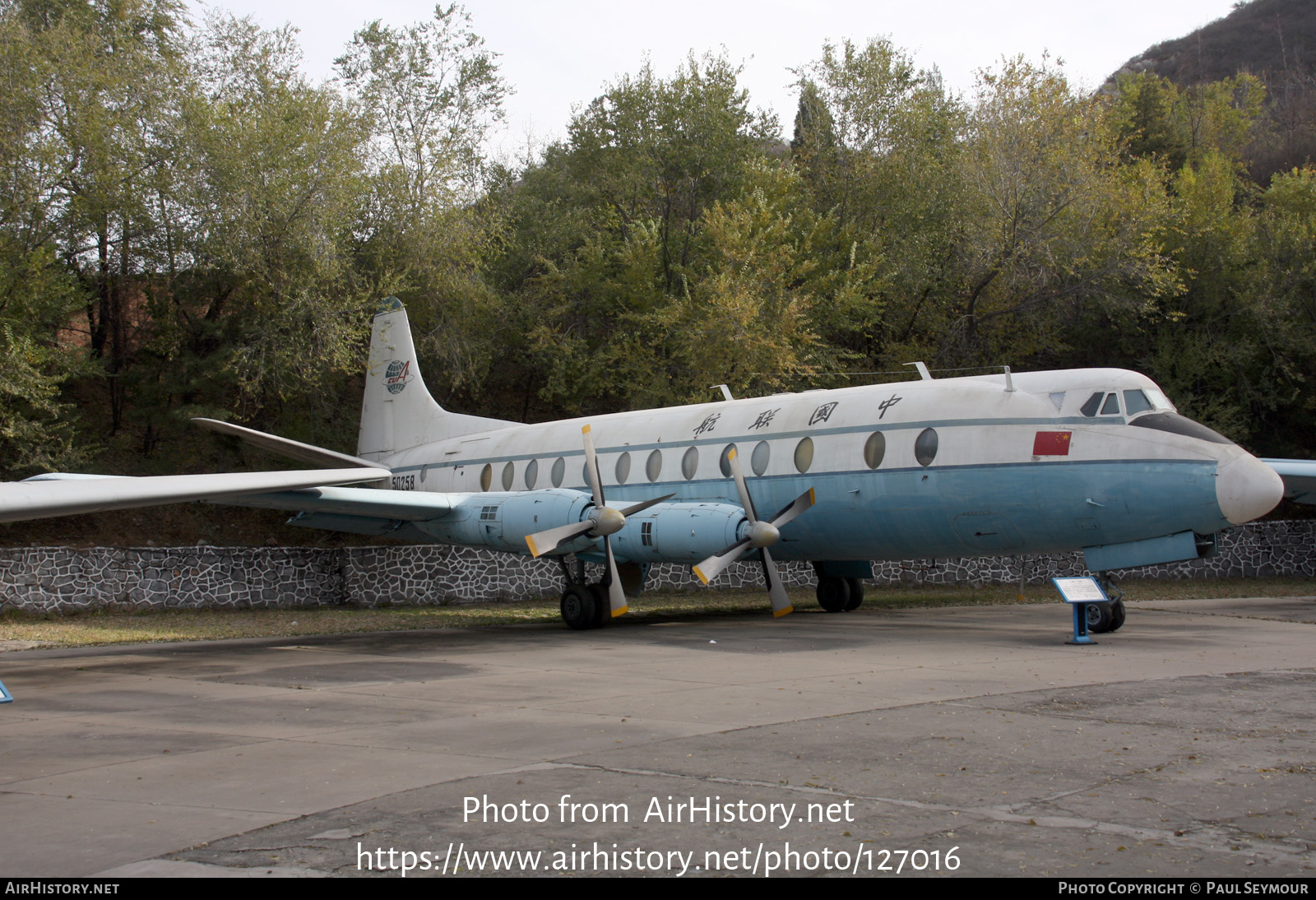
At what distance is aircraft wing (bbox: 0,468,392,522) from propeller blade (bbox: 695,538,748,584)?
194 inches

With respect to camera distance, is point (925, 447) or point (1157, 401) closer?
point (1157, 401)

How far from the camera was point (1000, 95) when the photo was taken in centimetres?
3259

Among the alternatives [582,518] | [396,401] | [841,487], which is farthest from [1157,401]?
[396,401]

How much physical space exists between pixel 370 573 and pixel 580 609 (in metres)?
9.04

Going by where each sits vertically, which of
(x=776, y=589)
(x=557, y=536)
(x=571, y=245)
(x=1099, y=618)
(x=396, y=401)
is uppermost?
(x=571, y=245)

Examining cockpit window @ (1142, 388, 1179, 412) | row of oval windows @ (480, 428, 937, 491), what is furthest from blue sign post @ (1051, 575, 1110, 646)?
row of oval windows @ (480, 428, 937, 491)

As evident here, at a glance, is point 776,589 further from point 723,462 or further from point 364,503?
point 364,503

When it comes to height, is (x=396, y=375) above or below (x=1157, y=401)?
above

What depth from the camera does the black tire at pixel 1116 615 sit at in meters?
14.6

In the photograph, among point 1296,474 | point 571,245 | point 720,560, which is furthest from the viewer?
point 571,245

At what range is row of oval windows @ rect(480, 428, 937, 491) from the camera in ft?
51.1

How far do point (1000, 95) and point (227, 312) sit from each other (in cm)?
2423

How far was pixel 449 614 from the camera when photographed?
867 inches

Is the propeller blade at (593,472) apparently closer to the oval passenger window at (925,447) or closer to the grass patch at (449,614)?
the grass patch at (449,614)
